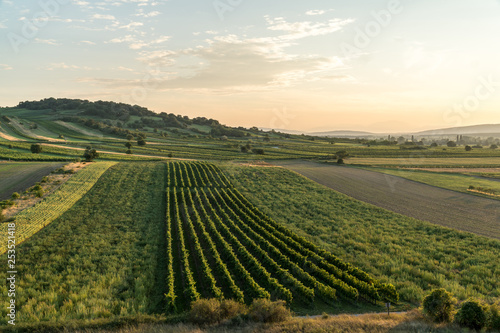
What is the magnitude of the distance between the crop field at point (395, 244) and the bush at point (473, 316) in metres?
3.61

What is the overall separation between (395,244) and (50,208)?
124 ft

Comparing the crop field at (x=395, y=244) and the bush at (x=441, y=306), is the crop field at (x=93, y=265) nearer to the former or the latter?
the bush at (x=441, y=306)

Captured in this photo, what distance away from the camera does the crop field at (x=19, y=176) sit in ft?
136

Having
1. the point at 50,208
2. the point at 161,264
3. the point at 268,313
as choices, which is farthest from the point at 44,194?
the point at 268,313

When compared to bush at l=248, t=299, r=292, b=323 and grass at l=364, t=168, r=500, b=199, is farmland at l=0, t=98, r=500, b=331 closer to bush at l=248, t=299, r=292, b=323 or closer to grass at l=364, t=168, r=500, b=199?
grass at l=364, t=168, r=500, b=199

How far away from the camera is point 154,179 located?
175 feet

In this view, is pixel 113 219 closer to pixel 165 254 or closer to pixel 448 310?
pixel 165 254

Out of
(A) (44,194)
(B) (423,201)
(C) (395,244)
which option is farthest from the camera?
(B) (423,201)

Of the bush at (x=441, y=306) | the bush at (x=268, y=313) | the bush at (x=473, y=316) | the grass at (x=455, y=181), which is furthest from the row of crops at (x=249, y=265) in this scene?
the grass at (x=455, y=181)

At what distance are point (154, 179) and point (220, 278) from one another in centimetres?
3802

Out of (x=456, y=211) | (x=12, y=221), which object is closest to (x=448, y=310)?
(x=456, y=211)

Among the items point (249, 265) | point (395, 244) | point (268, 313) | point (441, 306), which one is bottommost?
point (249, 265)

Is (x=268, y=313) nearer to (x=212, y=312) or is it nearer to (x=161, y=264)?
(x=212, y=312)

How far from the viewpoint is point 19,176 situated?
4847 cm
